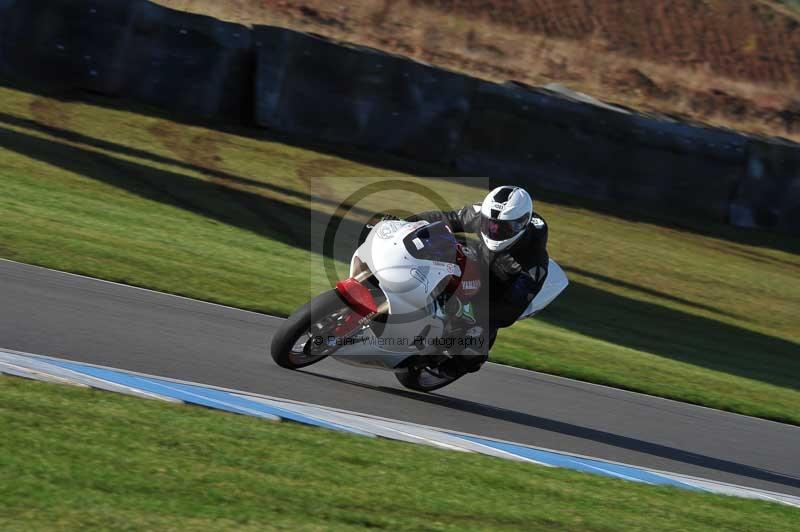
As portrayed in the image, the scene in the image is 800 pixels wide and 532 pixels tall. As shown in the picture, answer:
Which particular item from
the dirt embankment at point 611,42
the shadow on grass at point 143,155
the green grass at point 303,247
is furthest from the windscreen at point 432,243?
the dirt embankment at point 611,42

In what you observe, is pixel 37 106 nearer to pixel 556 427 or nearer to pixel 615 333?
pixel 615 333

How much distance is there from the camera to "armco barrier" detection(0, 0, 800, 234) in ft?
59.9

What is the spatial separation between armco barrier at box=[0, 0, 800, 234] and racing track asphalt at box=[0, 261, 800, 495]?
360 inches

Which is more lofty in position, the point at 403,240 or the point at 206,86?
the point at 403,240

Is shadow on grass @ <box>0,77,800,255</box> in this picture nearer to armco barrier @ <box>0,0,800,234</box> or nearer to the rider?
armco barrier @ <box>0,0,800,234</box>

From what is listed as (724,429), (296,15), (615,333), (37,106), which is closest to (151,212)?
(37,106)

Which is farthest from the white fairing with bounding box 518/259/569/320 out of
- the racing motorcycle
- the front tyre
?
the front tyre

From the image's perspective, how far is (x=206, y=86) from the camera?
63.5 ft

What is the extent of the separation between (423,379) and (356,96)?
12.0m

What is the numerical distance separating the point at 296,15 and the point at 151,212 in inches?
819

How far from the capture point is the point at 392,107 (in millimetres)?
20188

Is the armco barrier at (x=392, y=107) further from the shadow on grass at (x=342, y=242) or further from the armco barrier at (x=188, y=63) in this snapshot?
the shadow on grass at (x=342, y=242)

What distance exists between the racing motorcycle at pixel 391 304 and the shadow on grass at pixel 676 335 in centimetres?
609

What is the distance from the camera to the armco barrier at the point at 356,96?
19.3 m
